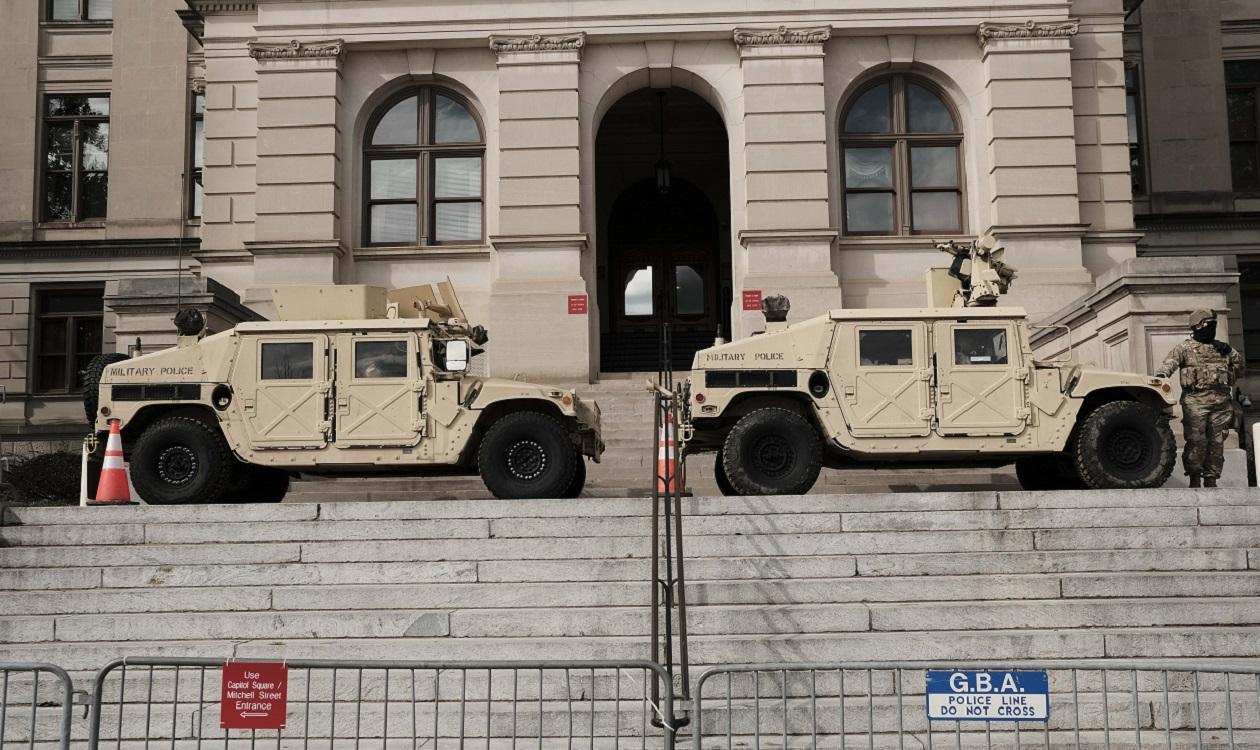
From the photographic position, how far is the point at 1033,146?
21094 millimetres

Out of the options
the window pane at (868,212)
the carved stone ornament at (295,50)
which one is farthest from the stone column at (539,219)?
the window pane at (868,212)

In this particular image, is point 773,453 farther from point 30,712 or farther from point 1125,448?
point 30,712

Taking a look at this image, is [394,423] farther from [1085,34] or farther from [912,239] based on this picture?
[1085,34]

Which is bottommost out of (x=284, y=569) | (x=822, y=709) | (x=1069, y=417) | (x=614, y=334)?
(x=822, y=709)

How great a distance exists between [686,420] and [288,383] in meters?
3.83

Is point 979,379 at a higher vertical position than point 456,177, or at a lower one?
lower

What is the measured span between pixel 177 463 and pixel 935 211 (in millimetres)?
13599

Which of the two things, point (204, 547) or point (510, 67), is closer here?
point (204, 547)

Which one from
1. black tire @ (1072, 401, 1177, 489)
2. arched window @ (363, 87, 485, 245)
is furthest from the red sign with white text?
arched window @ (363, 87, 485, 245)

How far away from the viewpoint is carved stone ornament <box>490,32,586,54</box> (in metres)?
21.3

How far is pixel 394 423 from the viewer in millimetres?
12547

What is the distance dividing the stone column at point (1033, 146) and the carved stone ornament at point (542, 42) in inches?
255

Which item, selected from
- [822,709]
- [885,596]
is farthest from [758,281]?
[822,709]

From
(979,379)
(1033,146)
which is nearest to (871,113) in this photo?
(1033,146)
